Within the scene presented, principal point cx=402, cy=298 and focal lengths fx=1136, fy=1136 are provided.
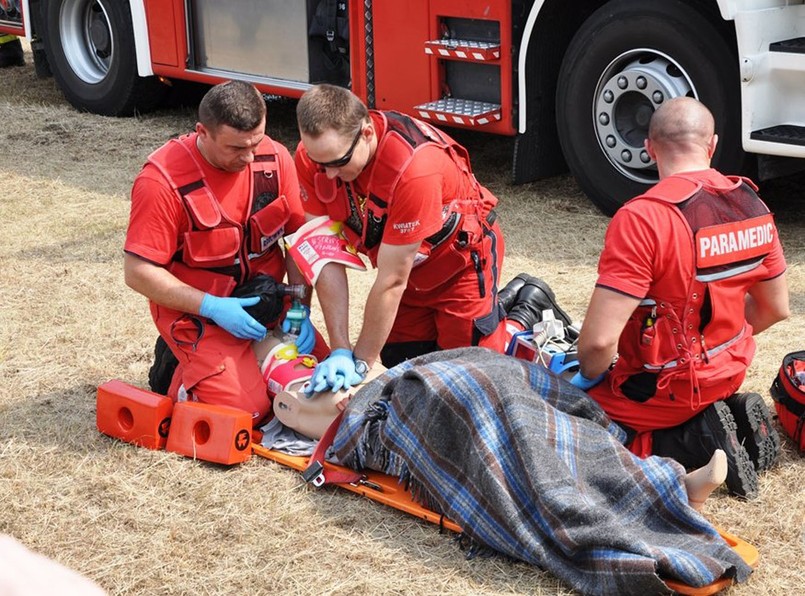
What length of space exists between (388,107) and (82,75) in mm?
3593

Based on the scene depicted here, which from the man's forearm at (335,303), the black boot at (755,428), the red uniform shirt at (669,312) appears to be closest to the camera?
the red uniform shirt at (669,312)

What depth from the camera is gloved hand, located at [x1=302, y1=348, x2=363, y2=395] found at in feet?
12.3

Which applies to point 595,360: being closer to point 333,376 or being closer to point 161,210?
point 333,376

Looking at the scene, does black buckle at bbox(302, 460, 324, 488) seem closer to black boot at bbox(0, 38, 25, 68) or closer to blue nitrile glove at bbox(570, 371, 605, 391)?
blue nitrile glove at bbox(570, 371, 605, 391)

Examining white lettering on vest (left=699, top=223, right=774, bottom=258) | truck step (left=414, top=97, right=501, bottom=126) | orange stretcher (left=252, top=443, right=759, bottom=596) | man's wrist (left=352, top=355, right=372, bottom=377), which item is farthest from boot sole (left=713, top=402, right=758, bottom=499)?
truck step (left=414, top=97, right=501, bottom=126)

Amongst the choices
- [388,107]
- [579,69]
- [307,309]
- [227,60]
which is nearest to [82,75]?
[227,60]

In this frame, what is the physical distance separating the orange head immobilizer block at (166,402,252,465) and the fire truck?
297 cm

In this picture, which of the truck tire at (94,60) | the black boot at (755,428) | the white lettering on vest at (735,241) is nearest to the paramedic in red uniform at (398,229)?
the white lettering on vest at (735,241)

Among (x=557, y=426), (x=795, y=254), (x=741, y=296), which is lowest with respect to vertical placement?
(x=795, y=254)

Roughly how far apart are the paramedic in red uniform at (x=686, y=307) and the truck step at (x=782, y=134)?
6.46 ft

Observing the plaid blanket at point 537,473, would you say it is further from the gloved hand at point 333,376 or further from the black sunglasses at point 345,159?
the black sunglasses at point 345,159

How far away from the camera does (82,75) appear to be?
9.27 m

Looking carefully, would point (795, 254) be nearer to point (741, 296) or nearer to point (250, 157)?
point (741, 296)

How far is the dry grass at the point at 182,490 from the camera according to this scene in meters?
3.06
